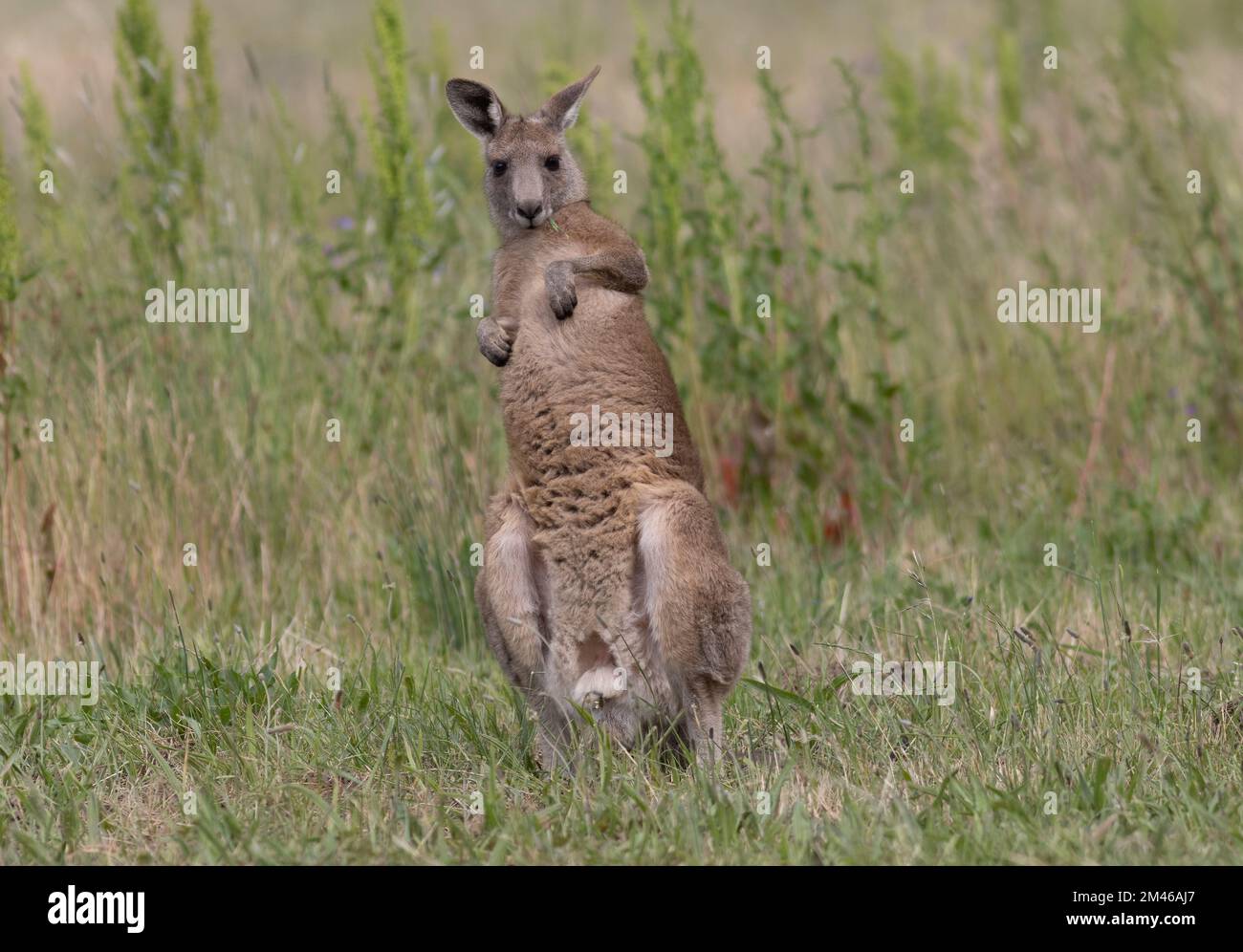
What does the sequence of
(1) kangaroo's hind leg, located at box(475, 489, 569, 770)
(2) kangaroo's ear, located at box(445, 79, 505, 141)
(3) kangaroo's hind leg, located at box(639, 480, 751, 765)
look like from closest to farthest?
(3) kangaroo's hind leg, located at box(639, 480, 751, 765) < (1) kangaroo's hind leg, located at box(475, 489, 569, 770) < (2) kangaroo's ear, located at box(445, 79, 505, 141)

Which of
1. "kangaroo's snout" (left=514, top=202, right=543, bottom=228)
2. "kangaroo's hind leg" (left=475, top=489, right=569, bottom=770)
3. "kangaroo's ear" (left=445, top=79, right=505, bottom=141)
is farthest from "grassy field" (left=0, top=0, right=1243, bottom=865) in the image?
"kangaroo's ear" (left=445, top=79, right=505, bottom=141)

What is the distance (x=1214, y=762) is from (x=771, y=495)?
130 inches

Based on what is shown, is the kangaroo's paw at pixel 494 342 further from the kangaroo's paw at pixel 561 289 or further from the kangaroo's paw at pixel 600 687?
the kangaroo's paw at pixel 600 687

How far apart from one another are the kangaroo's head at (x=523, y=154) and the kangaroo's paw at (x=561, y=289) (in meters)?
0.23

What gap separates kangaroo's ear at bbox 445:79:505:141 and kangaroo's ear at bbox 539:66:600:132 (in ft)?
0.49

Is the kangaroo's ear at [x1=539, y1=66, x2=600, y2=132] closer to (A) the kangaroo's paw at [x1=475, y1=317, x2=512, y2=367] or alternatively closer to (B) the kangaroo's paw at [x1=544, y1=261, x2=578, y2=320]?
(B) the kangaroo's paw at [x1=544, y1=261, x2=578, y2=320]

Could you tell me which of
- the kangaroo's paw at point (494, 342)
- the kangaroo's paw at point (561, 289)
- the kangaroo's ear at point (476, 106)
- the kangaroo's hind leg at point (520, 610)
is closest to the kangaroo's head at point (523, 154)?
the kangaroo's ear at point (476, 106)

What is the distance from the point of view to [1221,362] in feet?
26.1

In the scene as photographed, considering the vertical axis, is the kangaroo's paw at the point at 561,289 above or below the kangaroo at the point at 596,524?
above

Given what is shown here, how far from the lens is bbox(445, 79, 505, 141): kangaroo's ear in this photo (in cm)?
489

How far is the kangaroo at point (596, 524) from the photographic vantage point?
4.42m
